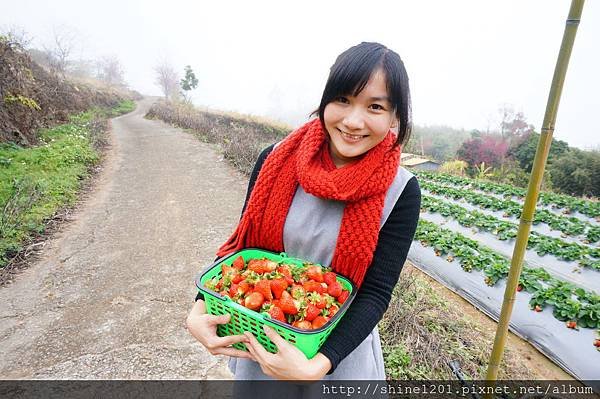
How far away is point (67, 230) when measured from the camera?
448cm

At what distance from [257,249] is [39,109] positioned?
10682 millimetres

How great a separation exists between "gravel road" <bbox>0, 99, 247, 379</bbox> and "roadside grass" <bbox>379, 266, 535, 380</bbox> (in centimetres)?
139

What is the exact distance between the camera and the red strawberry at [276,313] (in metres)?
0.92

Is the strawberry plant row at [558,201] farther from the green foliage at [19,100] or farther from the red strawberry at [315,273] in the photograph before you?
the green foliage at [19,100]

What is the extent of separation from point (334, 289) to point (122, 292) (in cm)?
303

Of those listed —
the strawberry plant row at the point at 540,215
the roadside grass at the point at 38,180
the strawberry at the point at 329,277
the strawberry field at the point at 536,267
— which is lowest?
the strawberry field at the point at 536,267

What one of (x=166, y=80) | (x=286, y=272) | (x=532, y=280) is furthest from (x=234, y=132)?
(x=166, y=80)

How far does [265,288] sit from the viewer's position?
98 cm

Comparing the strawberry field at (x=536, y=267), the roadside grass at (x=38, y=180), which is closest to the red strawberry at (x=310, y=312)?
the strawberry field at (x=536, y=267)

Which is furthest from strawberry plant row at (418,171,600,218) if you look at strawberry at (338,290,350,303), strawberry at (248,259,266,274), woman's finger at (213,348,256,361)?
woman's finger at (213,348,256,361)

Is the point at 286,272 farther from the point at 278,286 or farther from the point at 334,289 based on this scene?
the point at 334,289

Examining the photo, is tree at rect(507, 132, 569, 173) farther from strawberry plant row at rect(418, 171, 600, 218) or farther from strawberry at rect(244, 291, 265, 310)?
strawberry at rect(244, 291, 265, 310)

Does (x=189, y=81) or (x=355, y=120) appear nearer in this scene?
(x=355, y=120)

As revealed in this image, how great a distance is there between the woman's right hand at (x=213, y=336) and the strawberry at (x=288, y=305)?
5.5 inches
